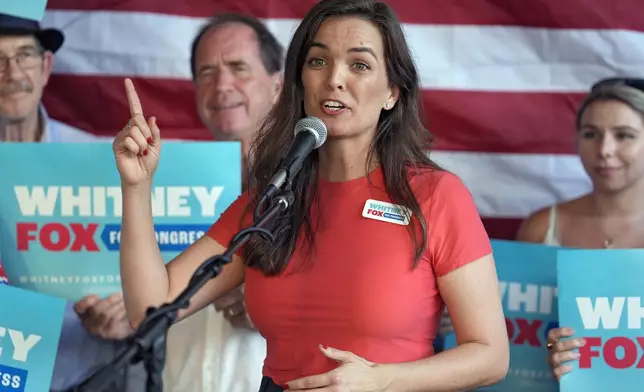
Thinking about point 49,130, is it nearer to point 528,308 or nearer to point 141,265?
point 141,265

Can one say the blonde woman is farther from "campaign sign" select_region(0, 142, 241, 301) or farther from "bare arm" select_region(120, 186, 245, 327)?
"bare arm" select_region(120, 186, 245, 327)

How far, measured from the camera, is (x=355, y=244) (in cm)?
189

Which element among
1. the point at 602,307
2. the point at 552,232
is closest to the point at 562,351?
the point at 602,307

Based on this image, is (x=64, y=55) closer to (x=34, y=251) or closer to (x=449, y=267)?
(x=34, y=251)

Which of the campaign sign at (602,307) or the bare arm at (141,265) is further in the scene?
the campaign sign at (602,307)

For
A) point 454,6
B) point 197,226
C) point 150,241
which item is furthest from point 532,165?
point 150,241

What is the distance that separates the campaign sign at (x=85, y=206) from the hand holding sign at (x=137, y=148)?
2.17ft

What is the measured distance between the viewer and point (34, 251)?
257 centimetres

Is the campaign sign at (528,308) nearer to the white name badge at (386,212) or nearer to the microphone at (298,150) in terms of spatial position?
the white name badge at (386,212)

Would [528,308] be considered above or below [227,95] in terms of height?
below

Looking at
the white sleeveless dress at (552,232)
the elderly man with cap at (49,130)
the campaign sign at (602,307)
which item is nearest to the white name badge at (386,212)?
the campaign sign at (602,307)

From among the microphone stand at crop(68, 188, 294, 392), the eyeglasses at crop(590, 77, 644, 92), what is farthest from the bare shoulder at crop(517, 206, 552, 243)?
the microphone stand at crop(68, 188, 294, 392)

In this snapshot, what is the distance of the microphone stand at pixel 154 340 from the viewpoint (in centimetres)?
134

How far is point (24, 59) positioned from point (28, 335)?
38.6 inches
